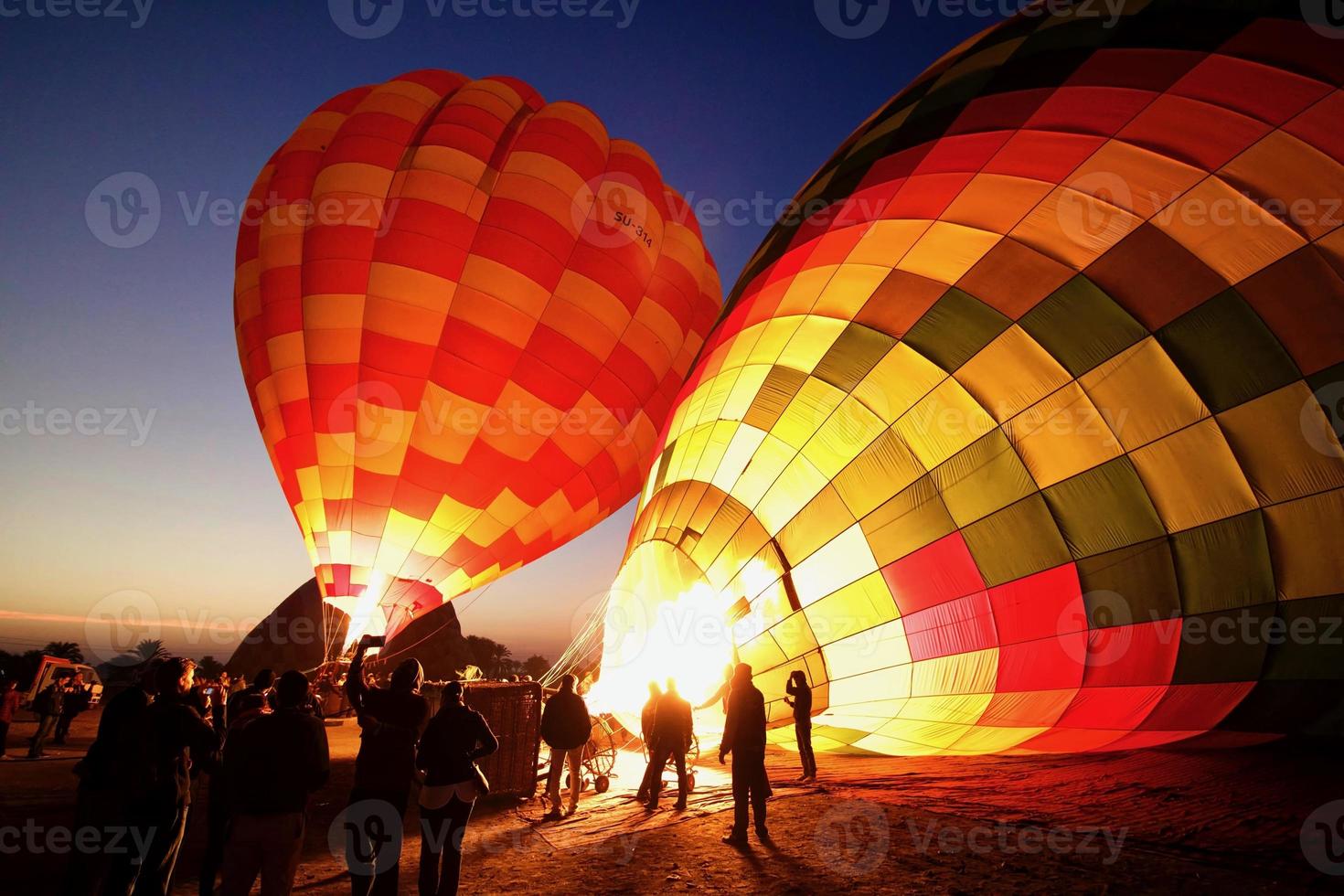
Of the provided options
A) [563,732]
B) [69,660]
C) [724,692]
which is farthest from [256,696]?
[69,660]

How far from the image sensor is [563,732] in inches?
205

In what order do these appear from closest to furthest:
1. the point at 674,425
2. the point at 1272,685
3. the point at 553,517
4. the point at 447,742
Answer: the point at 447,742, the point at 1272,685, the point at 674,425, the point at 553,517

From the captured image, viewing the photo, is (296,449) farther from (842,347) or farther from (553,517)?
(842,347)

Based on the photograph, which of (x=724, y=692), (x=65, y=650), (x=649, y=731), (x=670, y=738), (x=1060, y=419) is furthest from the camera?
(x=65, y=650)

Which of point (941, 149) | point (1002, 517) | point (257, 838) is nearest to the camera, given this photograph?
point (257, 838)

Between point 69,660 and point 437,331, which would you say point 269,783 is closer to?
point 437,331

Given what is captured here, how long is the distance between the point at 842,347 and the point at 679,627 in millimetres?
2951

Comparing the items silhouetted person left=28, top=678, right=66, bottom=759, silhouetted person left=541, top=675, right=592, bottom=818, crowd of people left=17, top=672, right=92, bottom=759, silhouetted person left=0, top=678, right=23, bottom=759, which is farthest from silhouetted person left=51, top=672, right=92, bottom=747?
silhouetted person left=541, top=675, right=592, bottom=818

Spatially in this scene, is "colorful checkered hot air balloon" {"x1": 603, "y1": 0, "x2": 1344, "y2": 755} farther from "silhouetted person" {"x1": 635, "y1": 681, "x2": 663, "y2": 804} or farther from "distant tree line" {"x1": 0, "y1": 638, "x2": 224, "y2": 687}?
"distant tree line" {"x1": 0, "y1": 638, "x2": 224, "y2": 687}

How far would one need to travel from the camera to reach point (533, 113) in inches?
428

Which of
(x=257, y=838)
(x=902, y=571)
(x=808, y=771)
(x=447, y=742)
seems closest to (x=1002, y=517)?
(x=902, y=571)

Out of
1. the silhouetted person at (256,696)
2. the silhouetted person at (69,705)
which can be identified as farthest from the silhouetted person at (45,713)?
the silhouetted person at (256,696)

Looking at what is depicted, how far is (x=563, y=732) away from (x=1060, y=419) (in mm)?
4561

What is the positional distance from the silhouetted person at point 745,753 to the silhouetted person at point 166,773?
295cm
